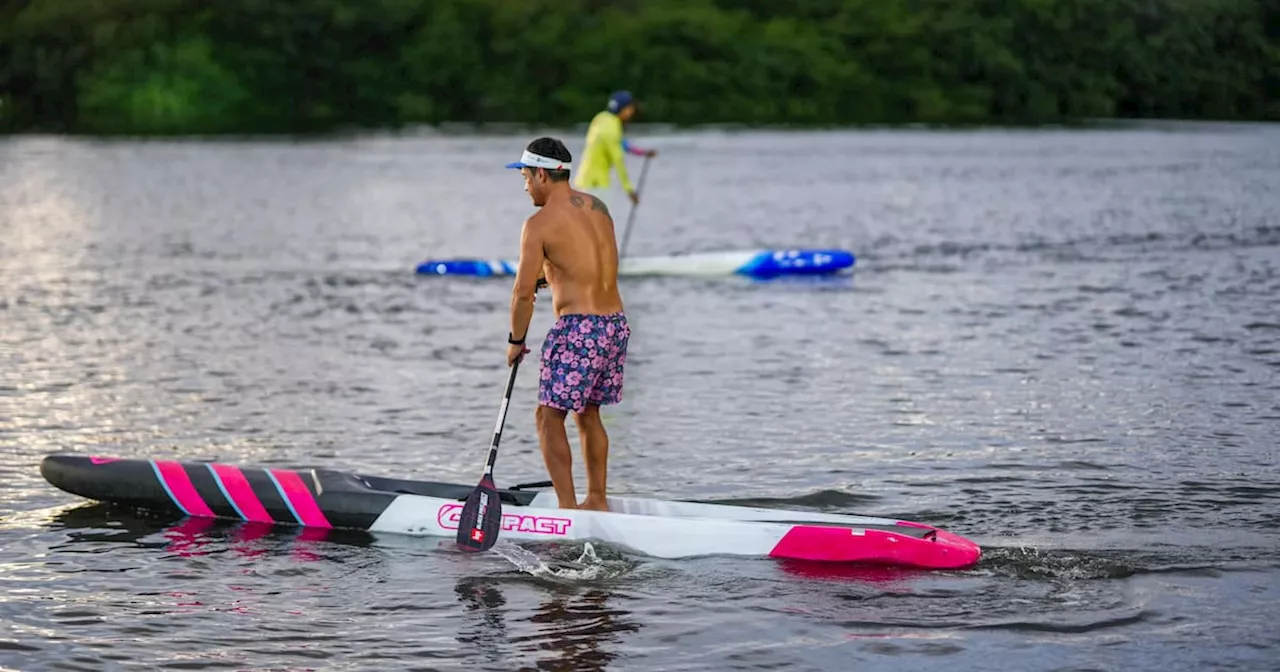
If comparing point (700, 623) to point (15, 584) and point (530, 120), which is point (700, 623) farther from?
point (530, 120)

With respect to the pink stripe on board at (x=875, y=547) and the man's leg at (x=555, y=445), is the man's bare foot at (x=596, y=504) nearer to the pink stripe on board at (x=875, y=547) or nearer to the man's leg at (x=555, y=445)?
the man's leg at (x=555, y=445)

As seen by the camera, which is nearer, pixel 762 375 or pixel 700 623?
pixel 700 623

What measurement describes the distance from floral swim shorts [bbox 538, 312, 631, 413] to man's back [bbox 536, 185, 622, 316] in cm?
8

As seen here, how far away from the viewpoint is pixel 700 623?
33.6ft

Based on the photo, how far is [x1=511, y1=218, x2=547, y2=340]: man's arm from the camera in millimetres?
11352

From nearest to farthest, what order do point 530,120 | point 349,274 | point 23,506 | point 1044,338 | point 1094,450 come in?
point 23,506 → point 1094,450 → point 1044,338 → point 349,274 → point 530,120

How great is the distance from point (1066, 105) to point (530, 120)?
102 feet

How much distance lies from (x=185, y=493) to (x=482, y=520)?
7.45 feet

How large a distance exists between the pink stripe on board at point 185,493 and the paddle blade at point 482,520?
2002 mm

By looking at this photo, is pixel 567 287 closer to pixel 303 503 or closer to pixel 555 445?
pixel 555 445

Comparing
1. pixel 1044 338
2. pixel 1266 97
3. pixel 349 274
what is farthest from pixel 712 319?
pixel 1266 97

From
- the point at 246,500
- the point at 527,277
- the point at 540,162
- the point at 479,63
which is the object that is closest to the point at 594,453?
the point at 527,277

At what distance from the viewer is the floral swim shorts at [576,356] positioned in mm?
11523

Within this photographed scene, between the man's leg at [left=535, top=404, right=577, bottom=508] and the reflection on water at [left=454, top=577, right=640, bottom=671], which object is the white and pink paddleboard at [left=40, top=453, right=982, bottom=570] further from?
the reflection on water at [left=454, top=577, right=640, bottom=671]
